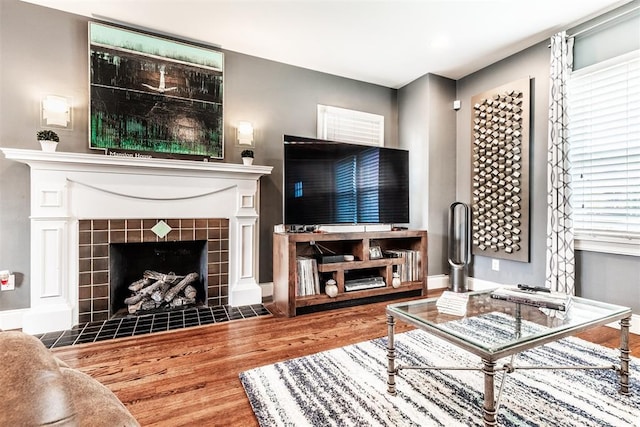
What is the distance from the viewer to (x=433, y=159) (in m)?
3.57

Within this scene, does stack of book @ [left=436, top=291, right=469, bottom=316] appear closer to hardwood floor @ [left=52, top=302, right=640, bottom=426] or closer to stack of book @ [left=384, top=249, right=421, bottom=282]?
hardwood floor @ [left=52, top=302, right=640, bottom=426]

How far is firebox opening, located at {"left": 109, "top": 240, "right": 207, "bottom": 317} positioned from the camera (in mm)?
2639

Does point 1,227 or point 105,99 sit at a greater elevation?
point 105,99

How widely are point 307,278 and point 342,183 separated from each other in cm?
101

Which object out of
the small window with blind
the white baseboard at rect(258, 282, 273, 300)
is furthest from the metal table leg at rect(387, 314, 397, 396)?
the small window with blind

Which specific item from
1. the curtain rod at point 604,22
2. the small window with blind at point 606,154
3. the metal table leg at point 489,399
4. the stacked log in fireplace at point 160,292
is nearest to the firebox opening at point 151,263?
the stacked log in fireplace at point 160,292

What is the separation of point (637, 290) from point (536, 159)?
1285 millimetres

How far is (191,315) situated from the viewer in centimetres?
263

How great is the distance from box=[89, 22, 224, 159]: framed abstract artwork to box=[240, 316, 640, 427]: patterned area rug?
7.02 feet

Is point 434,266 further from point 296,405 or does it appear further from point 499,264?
point 296,405

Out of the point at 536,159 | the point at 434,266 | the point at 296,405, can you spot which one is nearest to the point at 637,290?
the point at 536,159

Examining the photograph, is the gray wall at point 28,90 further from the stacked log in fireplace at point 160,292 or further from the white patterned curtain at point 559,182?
the white patterned curtain at point 559,182

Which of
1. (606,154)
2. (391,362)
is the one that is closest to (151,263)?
(391,362)

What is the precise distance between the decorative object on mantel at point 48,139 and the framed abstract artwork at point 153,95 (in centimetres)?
28
